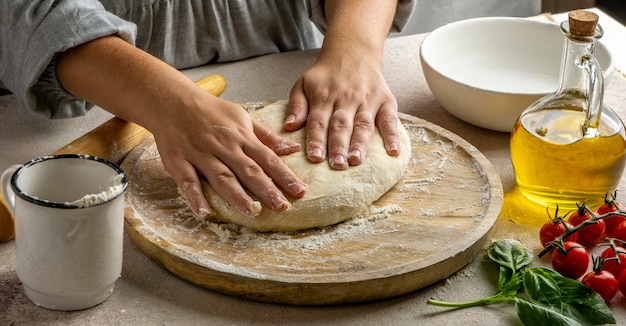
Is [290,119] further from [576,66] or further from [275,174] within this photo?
[576,66]

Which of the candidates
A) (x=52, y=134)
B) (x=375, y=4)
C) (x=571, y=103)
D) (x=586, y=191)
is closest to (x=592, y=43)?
(x=571, y=103)

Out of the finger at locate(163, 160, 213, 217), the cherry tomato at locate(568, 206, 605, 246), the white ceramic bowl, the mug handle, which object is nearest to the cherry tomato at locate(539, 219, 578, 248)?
the cherry tomato at locate(568, 206, 605, 246)

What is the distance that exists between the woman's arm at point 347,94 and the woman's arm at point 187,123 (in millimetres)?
74

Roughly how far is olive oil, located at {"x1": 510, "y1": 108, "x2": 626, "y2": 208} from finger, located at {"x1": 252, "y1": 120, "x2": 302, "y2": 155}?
1.14 ft

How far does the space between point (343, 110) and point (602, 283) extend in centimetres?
48

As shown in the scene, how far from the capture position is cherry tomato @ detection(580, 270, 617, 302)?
1.04 metres

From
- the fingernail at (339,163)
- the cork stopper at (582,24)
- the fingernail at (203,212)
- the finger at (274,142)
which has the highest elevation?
the cork stopper at (582,24)

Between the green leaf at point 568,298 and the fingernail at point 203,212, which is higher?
the fingernail at point 203,212

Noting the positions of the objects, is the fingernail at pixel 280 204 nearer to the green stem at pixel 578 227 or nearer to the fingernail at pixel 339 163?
the fingernail at pixel 339 163

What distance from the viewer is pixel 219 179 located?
3.81ft

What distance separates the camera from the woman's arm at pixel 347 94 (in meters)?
1.25

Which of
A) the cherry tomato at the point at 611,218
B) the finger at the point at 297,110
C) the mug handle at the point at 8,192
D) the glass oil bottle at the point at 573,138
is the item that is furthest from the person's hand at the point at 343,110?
the mug handle at the point at 8,192

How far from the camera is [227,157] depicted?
1.18 meters

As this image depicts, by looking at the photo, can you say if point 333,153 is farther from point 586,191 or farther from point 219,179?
point 586,191
